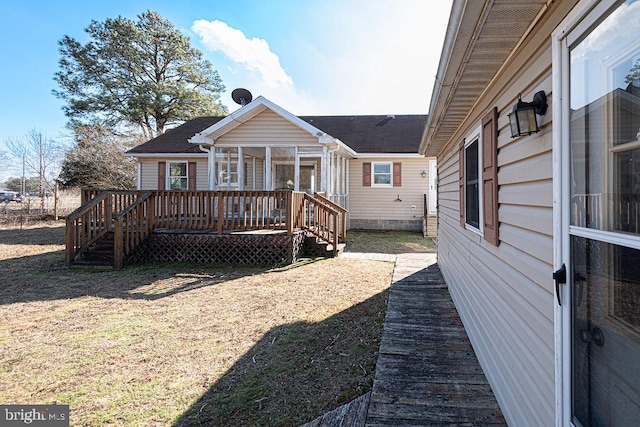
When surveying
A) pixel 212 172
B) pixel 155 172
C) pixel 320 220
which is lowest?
pixel 320 220

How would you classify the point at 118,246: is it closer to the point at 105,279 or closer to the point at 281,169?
the point at 105,279

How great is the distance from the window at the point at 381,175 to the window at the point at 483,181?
367 inches

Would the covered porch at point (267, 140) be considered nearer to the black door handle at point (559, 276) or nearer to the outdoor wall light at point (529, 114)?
the outdoor wall light at point (529, 114)

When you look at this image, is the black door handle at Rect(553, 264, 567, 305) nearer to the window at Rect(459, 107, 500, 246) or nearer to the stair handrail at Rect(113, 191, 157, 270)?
the window at Rect(459, 107, 500, 246)

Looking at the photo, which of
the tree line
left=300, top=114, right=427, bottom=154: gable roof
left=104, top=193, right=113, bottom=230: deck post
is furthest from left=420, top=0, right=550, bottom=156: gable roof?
the tree line

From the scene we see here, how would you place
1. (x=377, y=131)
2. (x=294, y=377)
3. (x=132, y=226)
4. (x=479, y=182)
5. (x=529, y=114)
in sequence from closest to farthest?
(x=529, y=114), (x=294, y=377), (x=479, y=182), (x=132, y=226), (x=377, y=131)

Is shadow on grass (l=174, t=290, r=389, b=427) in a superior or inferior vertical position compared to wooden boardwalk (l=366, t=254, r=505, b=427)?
inferior

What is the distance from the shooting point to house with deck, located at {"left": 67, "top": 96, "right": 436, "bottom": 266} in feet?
24.6

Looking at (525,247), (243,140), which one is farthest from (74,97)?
(525,247)

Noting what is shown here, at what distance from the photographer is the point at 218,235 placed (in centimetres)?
747

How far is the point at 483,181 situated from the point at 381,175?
34.9 ft

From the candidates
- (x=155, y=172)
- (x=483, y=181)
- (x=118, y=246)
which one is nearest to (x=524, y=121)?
(x=483, y=181)

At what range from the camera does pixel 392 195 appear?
522 inches

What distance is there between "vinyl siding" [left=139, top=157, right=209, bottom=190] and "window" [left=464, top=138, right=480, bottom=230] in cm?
1207
